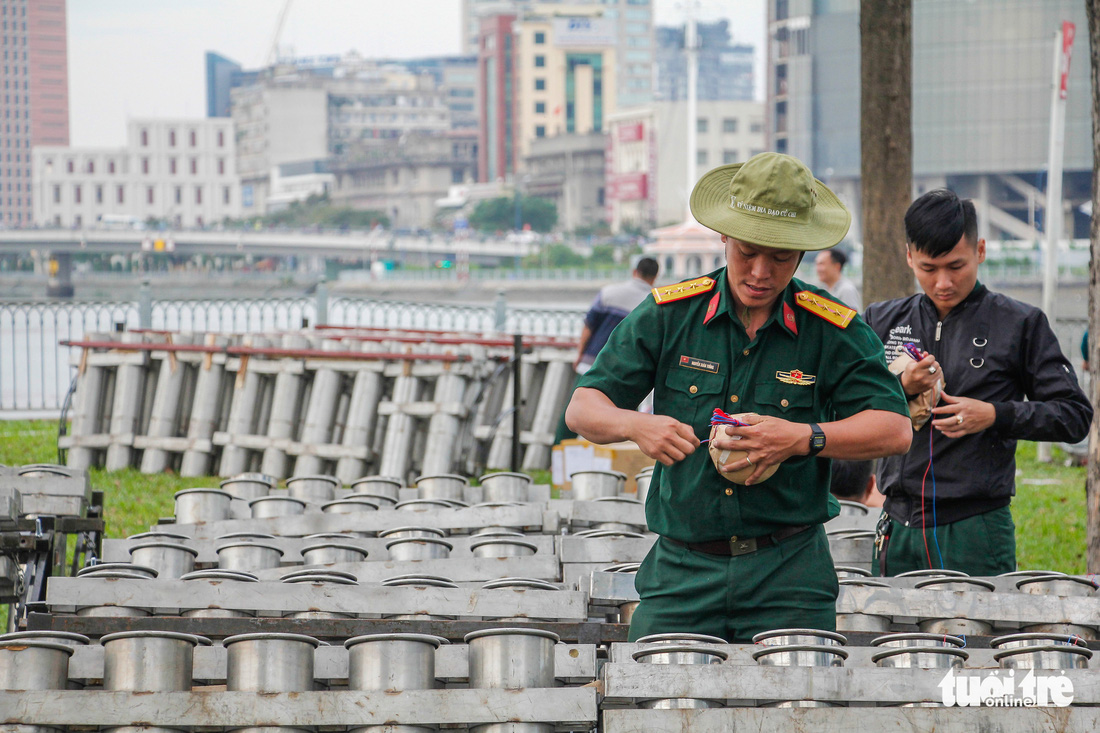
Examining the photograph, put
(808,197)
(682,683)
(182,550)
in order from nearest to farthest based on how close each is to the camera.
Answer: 1. (682,683)
2. (808,197)
3. (182,550)

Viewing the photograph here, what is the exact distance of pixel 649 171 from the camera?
5699 inches

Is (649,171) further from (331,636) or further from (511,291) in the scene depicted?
(331,636)

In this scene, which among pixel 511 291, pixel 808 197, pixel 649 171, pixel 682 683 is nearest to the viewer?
pixel 682 683

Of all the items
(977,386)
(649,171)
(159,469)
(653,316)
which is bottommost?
(159,469)

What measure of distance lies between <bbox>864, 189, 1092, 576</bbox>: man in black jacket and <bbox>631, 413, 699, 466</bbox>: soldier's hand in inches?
61.1

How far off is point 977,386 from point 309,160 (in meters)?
190

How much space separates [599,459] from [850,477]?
290 centimetres


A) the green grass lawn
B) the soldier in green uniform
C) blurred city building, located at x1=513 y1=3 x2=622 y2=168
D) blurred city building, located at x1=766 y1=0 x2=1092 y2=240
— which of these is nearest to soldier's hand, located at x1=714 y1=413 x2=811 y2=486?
the soldier in green uniform

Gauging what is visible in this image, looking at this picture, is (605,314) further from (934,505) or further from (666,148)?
(666,148)

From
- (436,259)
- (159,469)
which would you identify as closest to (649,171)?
(436,259)

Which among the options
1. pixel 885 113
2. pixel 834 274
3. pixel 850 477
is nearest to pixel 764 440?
pixel 850 477

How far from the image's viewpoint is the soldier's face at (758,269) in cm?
299

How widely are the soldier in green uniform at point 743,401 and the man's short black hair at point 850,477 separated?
2512 mm

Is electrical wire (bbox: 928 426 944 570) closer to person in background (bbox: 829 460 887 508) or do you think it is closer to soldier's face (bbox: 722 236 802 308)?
person in background (bbox: 829 460 887 508)
